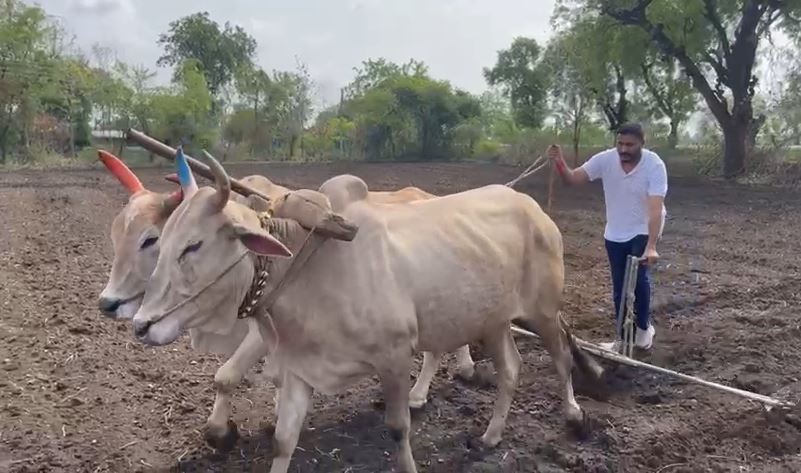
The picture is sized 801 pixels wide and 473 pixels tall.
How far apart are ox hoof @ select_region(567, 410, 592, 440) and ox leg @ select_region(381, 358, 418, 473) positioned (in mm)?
1217

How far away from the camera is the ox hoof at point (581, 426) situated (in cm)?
515

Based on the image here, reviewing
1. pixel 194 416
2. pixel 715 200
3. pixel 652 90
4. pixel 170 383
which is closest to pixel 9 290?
pixel 170 383

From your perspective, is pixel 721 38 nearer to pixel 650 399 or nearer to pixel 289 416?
pixel 650 399

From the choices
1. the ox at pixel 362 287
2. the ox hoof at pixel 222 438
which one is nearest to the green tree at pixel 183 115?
the ox hoof at pixel 222 438

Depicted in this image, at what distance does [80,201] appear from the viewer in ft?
60.8

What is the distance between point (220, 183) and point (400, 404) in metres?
1.40

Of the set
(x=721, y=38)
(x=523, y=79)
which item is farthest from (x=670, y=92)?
(x=523, y=79)

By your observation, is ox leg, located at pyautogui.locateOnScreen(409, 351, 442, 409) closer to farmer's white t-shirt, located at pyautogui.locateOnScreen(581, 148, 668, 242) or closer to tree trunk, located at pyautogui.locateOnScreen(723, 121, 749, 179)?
farmer's white t-shirt, located at pyautogui.locateOnScreen(581, 148, 668, 242)

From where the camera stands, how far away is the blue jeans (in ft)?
21.0

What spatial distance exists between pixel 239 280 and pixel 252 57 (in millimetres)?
57400

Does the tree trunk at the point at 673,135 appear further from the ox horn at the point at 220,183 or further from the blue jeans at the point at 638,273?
the ox horn at the point at 220,183

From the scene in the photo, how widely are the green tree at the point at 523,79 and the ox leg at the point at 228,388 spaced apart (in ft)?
132

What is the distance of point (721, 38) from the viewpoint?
26.5 m

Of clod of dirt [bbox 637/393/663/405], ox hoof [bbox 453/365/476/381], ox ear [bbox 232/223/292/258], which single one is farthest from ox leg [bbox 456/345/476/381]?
ox ear [bbox 232/223/292/258]
